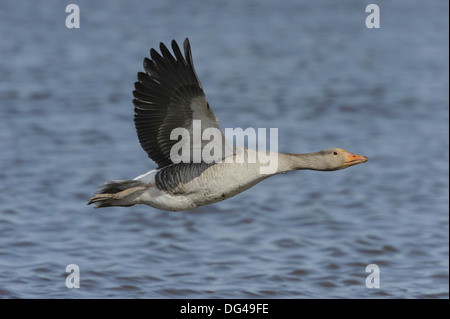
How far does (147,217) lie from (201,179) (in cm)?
546

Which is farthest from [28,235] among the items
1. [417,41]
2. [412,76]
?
[417,41]

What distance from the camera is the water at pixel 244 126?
1048 centimetres

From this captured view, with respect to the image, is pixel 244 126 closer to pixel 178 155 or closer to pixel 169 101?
pixel 178 155

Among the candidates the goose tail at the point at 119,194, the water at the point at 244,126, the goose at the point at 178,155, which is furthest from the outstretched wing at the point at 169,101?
the water at the point at 244,126

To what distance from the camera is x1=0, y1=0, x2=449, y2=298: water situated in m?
10.5

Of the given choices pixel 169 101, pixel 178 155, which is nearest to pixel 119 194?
pixel 178 155

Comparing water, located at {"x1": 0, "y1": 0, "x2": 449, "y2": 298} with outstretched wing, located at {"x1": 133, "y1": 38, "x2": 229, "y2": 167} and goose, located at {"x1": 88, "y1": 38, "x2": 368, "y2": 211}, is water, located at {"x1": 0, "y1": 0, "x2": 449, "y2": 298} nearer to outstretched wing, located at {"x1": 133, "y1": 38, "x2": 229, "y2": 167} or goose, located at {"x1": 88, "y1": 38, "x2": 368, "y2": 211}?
goose, located at {"x1": 88, "y1": 38, "x2": 368, "y2": 211}

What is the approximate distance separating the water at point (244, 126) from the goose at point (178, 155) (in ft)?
8.29

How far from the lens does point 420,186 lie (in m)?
14.7

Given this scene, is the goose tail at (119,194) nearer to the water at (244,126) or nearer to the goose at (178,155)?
the goose at (178,155)

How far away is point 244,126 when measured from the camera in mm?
16281

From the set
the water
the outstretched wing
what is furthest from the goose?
the water

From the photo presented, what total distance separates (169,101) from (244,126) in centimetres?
937

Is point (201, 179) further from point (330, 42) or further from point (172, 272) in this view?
point (330, 42)
